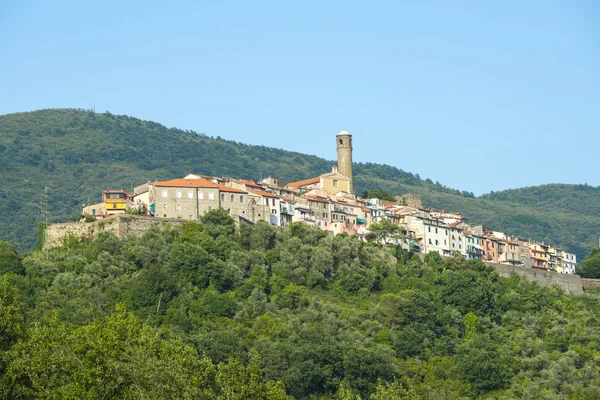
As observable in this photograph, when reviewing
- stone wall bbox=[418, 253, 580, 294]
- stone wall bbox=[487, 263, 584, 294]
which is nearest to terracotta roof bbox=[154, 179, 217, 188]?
stone wall bbox=[418, 253, 580, 294]

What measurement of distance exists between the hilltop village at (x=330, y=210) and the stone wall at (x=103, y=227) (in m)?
2.99

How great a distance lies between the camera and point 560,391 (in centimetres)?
8038

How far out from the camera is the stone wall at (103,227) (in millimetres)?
88438

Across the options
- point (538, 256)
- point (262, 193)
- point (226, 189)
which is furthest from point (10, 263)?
point (538, 256)

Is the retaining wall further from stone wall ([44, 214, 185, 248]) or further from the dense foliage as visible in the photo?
stone wall ([44, 214, 185, 248])

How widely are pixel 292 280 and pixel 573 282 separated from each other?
27.9m

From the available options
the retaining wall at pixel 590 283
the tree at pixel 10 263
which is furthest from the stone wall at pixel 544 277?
the tree at pixel 10 263

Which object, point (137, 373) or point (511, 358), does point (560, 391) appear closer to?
point (511, 358)

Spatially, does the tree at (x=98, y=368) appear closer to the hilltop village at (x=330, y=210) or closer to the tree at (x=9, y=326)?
the tree at (x=9, y=326)

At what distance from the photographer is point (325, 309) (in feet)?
277

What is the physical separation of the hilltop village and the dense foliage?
322 centimetres

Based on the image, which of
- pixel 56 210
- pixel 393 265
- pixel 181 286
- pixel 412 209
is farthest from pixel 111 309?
pixel 56 210

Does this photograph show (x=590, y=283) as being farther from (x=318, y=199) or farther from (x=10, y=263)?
(x=10, y=263)

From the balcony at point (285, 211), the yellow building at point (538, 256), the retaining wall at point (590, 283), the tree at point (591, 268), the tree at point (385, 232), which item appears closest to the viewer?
the balcony at point (285, 211)
